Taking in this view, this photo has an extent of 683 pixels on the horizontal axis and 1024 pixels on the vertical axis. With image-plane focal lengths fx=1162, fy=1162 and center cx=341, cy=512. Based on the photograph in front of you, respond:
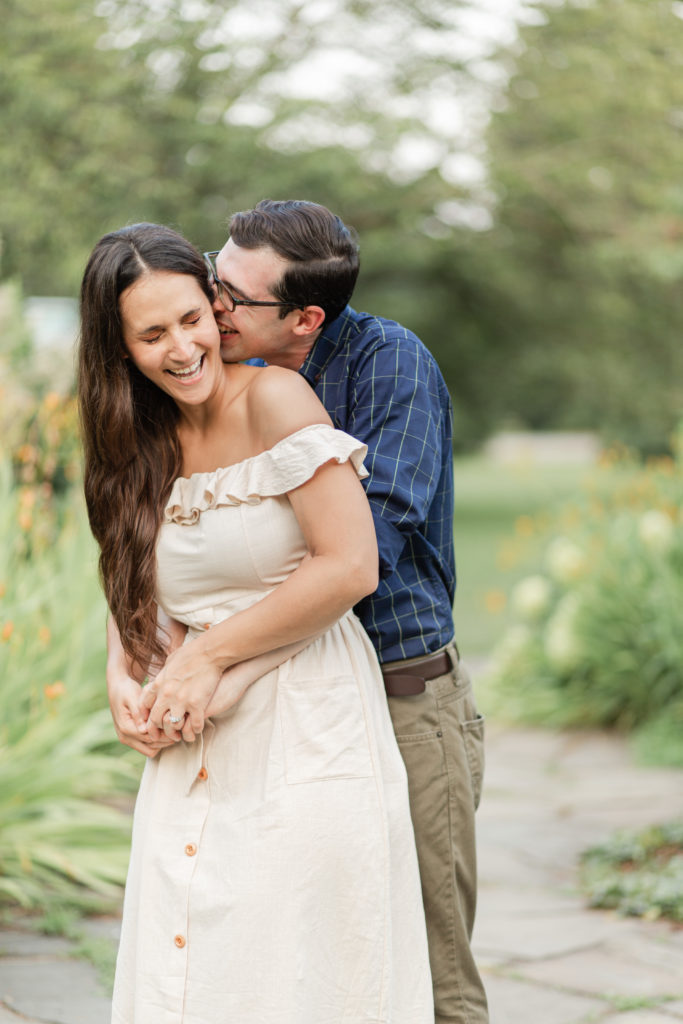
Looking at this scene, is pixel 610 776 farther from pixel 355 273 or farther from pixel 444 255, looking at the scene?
pixel 444 255

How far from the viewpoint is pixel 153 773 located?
7.23ft

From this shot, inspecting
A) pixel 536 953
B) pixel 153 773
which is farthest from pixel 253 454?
pixel 536 953

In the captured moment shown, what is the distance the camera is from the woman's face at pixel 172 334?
2066mm

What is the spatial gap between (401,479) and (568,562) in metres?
5.16

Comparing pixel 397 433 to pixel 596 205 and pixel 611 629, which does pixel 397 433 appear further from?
pixel 596 205

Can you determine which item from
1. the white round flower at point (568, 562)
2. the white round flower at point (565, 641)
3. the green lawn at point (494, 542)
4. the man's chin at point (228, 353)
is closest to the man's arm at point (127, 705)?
the man's chin at point (228, 353)

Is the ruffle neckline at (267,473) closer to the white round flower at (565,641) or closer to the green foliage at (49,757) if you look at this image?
the green foliage at (49,757)

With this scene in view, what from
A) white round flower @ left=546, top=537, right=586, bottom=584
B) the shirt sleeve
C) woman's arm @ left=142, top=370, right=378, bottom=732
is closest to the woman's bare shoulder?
woman's arm @ left=142, top=370, right=378, bottom=732

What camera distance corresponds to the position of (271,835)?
2.02 meters

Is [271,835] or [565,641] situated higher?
[271,835]

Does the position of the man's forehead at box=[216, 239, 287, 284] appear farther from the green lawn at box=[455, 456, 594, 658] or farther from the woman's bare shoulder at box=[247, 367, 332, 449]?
the green lawn at box=[455, 456, 594, 658]

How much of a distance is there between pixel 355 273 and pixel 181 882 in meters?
1.20

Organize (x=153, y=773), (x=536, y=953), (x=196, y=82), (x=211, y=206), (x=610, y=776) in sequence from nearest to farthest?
(x=153, y=773)
(x=536, y=953)
(x=610, y=776)
(x=196, y=82)
(x=211, y=206)

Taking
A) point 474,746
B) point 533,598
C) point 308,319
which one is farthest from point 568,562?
point 308,319
